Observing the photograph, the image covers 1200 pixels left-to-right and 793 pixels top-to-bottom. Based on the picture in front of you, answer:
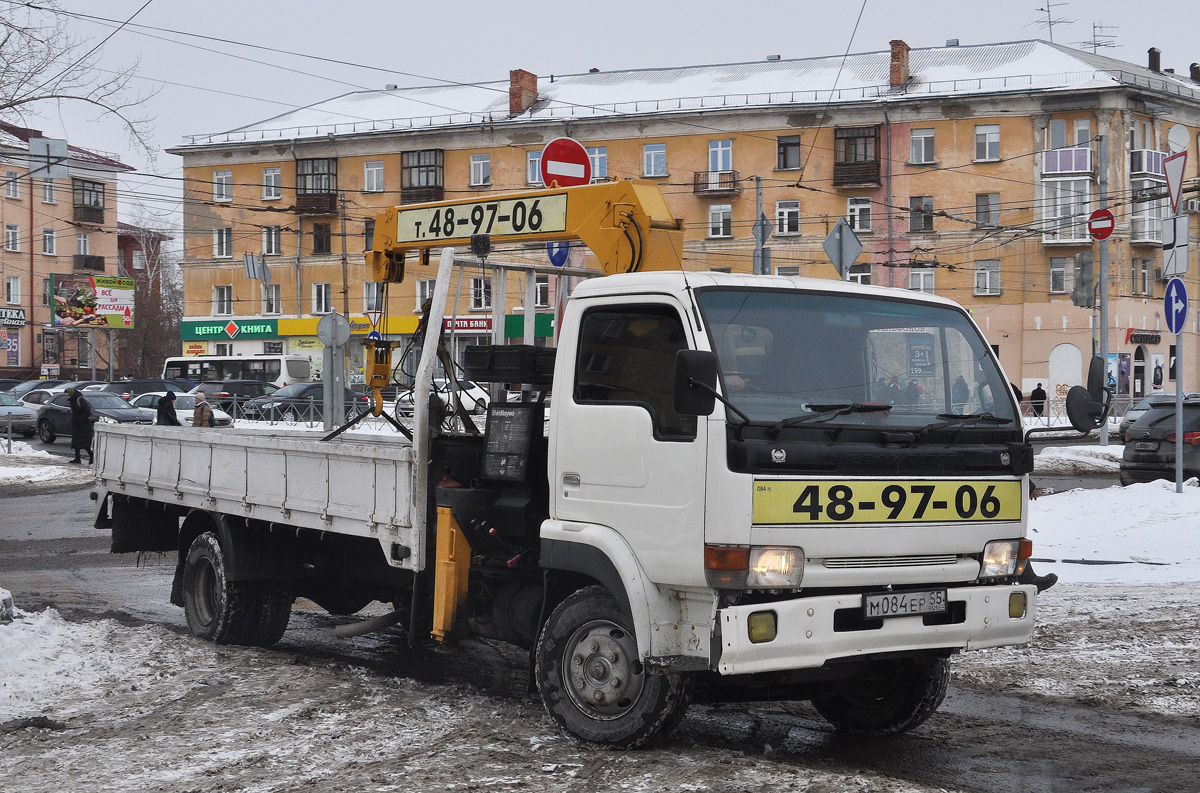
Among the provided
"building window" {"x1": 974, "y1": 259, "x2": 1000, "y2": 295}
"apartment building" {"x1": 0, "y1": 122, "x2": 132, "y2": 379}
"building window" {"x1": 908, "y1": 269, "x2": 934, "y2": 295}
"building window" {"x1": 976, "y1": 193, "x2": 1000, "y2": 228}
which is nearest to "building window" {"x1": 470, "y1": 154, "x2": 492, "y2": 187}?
"building window" {"x1": 908, "y1": 269, "x2": 934, "y2": 295}

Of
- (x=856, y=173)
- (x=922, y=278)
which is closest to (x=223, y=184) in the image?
(x=856, y=173)

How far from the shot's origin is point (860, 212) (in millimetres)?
54031

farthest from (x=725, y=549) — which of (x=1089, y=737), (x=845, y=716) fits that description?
(x=1089, y=737)

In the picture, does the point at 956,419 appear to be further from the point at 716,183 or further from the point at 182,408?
the point at 716,183

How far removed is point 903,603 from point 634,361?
1598 millimetres

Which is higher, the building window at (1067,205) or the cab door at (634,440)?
the building window at (1067,205)

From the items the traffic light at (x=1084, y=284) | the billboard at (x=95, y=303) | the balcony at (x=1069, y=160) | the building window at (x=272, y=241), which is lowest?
the traffic light at (x=1084, y=284)

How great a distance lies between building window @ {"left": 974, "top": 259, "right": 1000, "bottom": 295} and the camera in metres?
53.0

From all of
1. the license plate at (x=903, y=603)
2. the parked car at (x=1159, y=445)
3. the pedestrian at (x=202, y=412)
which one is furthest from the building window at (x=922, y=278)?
the license plate at (x=903, y=603)

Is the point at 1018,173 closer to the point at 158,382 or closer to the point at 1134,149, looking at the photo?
the point at 1134,149

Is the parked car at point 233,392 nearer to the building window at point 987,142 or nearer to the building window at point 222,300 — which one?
the building window at point 222,300

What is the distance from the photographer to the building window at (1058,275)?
52125 mm

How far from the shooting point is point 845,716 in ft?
22.0

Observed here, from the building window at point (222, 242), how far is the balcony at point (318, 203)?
17.4ft
